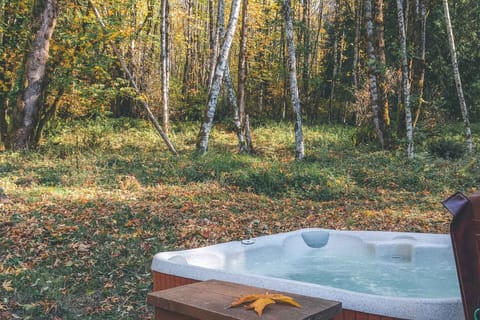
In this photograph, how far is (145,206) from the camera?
7152mm

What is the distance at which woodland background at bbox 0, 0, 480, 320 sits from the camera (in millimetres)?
5379

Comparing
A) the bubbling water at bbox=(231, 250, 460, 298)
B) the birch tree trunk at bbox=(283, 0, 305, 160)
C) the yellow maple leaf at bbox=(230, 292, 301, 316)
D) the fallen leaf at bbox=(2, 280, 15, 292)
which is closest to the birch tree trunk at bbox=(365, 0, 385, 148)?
the birch tree trunk at bbox=(283, 0, 305, 160)

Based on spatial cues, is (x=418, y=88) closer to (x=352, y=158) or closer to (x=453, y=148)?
(x=453, y=148)

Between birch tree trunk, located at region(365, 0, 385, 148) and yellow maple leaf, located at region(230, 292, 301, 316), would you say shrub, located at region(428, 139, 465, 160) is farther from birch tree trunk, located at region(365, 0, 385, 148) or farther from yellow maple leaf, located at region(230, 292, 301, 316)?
yellow maple leaf, located at region(230, 292, 301, 316)

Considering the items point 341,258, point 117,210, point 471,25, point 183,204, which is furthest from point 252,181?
point 471,25

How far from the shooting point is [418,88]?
44.8 feet

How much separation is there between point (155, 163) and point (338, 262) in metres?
5.76

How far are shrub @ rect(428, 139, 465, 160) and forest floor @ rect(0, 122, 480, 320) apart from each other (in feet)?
1.59

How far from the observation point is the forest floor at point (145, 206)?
15.8 ft

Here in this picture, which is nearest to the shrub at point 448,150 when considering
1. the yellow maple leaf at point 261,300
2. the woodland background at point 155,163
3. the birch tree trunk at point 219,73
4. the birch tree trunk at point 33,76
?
the woodland background at point 155,163

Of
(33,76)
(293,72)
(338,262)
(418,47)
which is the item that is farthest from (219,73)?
(418,47)

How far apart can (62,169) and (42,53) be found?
3.38 meters

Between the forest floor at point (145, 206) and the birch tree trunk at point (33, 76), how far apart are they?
59 centimetres

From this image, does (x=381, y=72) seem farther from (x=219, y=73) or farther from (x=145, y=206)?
(x=145, y=206)
